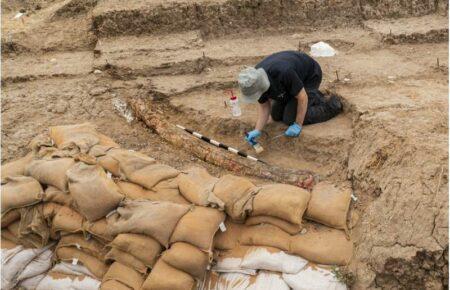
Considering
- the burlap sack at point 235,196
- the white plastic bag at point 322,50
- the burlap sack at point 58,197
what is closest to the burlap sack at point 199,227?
the burlap sack at point 235,196

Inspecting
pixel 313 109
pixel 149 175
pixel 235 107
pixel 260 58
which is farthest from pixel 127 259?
pixel 260 58

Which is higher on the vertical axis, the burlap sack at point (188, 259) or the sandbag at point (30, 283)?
the burlap sack at point (188, 259)

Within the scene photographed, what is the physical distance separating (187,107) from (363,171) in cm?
224

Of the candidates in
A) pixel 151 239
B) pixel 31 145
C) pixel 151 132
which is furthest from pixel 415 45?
pixel 31 145

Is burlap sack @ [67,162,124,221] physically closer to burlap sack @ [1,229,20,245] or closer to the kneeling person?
burlap sack @ [1,229,20,245]

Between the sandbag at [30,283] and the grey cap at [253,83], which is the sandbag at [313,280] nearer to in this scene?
the grey cap at [253,83]

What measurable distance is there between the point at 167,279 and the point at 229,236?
24.4 inches

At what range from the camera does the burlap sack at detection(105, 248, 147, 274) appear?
10.7 ft

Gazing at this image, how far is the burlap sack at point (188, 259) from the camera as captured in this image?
10.2 ft

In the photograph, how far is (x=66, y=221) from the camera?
3.44m

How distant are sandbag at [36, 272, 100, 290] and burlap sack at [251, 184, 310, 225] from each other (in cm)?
147

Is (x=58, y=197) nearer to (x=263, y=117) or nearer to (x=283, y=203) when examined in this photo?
(x=283, y=203)

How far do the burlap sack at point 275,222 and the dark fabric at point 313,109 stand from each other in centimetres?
143

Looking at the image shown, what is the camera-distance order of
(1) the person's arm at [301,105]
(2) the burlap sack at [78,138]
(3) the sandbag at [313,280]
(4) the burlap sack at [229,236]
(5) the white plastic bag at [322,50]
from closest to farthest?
(3) the sandbag at [313,280] → (4) the burlap sack at [229,236] → (2) the burlap sack at [78,138] → (1) the person's arm at [301,105] → (5) the white plastic bag at [322,50]
